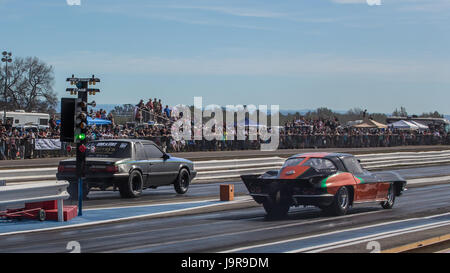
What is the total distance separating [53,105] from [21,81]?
15.8ft

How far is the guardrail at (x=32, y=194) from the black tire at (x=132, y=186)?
442 centimetres

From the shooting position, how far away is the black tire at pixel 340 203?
15380 mm

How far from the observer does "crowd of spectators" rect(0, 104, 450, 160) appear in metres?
32.9

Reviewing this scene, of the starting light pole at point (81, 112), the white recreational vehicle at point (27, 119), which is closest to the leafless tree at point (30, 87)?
the white recreational vehicle at point (27, 119)

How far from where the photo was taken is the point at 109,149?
776 inches

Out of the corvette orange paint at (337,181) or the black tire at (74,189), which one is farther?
the black tire at (74,189)

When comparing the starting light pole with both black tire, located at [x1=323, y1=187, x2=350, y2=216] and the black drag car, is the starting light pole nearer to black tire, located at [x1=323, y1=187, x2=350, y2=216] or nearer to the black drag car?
the black drag car

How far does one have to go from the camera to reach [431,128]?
70.4 m

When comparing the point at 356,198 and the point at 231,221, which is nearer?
the point at 231,221

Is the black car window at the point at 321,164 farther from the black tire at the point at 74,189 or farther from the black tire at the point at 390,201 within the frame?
the black tire at the point at 74,189

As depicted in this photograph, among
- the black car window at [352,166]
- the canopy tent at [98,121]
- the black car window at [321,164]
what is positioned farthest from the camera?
the canopy tent at [98,121]

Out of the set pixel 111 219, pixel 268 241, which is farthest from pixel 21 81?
pixel 268 241

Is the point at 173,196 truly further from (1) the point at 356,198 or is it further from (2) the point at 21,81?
(2) the point at 21,81
